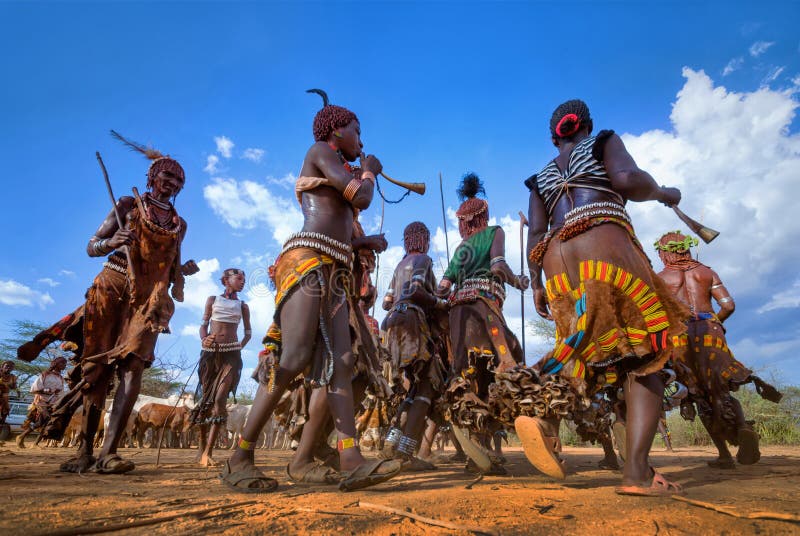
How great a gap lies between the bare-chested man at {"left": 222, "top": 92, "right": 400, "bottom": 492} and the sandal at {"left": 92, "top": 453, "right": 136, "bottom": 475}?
4.29 feet

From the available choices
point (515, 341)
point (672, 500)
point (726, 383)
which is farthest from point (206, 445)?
point (726, 383)

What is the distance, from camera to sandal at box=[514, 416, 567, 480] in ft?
7.77

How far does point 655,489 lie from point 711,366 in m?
2.98

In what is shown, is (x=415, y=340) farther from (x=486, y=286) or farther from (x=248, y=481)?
(x=248, y=481)

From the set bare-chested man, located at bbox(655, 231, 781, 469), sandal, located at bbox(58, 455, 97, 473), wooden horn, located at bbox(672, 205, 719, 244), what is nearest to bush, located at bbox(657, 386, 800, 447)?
bare-chested man, located at bbox(655, 231, 781, 469)

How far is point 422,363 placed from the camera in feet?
14.7

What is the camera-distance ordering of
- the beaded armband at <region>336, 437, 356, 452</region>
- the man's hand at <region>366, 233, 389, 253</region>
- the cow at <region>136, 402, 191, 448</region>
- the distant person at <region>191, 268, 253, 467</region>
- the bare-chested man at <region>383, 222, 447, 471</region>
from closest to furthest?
the beaded armband at <region>336, 437, 356, 452</region>, the man's hand at <region>366, 233, 389, 253</region>, the bare-chested man at <region>383, 222, 447, 471</region>, the distant person at <region>191, 268, 253, 467</region>, the cow at <region>136, 402, 191, 448</region>

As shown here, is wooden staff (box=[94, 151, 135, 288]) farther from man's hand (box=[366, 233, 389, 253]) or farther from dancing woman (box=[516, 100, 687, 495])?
dancing woman (box=[516, 100, 687, 495])

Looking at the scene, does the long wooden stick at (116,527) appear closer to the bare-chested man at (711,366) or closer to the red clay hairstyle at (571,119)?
the red clay hairstyle at (571,119)

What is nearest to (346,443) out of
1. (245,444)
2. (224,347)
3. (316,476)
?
(316,476)

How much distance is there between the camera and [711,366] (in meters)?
4.66

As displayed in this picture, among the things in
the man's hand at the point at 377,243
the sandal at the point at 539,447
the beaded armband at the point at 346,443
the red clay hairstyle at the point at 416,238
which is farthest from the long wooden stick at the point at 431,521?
the red clay hairstyle at the point at 416,238

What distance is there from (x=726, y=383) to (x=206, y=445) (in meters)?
5.82

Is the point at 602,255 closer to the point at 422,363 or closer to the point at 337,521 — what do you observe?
the point at 337,521
